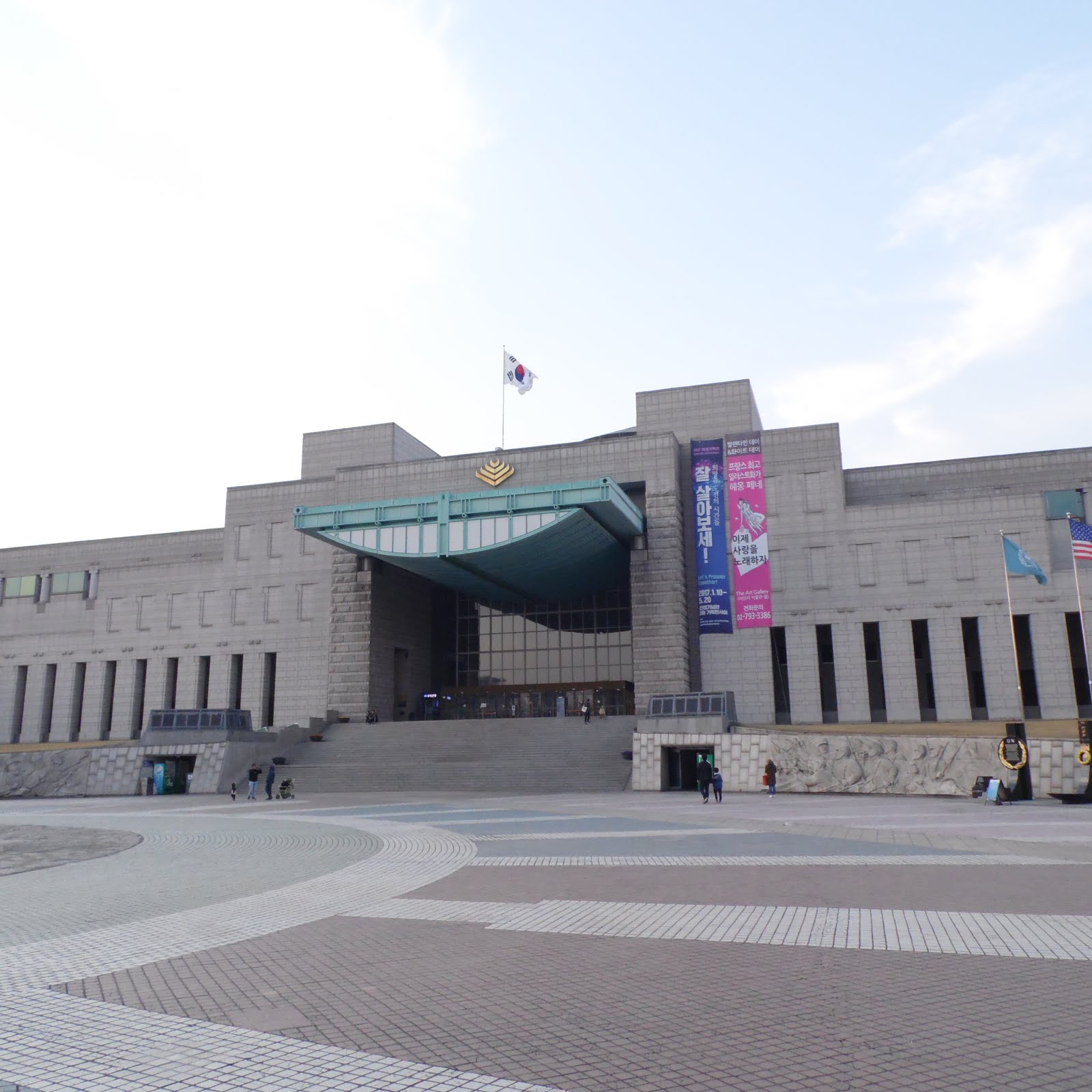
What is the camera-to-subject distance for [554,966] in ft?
30.7

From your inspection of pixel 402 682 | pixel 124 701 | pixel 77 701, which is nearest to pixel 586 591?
pixel 402 682

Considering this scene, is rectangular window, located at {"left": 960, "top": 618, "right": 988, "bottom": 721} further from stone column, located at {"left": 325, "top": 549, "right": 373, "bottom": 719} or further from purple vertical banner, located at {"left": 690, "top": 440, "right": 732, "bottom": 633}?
stone column, located at {"left": 325, "top": 549, "right": 373, "bottom": 719}

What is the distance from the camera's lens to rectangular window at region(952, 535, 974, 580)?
53.2 metres

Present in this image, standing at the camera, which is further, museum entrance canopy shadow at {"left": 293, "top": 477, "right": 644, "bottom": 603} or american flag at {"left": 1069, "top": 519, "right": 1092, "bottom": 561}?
museum entrance canopy shadow at {"left": 293, "top": 477, "right": 644, "bottom": 603}

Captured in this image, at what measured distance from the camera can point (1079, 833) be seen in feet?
66.7

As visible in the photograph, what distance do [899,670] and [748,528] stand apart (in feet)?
39.3

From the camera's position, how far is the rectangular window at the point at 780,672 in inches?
2181

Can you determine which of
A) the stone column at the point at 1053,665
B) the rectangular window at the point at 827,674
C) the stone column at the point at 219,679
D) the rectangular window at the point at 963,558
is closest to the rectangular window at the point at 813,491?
the rectangular window at the point at 827,674

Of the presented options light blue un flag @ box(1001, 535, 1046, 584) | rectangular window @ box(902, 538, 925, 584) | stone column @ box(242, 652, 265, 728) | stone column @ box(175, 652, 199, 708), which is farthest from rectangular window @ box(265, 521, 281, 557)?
light blue un flag @ box(1001, 535, 1046, 584)

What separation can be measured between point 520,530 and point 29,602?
44.8 m

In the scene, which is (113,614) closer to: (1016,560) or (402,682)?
(402,682)


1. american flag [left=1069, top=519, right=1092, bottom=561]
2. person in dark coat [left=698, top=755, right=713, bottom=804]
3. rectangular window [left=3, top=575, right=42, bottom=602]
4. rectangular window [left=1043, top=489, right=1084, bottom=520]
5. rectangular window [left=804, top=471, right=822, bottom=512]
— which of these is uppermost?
rectangular window [left=804, top=471, right=822, bottom=512]

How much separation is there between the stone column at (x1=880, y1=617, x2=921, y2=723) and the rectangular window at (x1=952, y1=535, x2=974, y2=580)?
4041 millimetres

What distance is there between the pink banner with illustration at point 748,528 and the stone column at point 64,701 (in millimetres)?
49195
